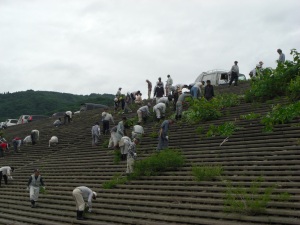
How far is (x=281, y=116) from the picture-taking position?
40.9 ft

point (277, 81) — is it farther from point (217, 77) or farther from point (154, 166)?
point (217, 77)

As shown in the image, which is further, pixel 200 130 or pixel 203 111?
pixel 203 111

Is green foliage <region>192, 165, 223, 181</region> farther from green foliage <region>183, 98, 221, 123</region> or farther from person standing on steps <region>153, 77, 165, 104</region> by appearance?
person standing on steps <region>153, 77, 165, 104</region>

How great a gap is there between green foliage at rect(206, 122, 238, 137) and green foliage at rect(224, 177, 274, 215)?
4.11m

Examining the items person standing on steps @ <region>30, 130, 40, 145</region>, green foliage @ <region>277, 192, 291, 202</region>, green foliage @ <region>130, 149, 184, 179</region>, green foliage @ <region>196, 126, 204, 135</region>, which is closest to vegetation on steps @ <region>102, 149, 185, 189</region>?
green foliage @ <region>130, 149, 184, 179</region>

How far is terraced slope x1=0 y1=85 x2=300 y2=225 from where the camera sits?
859 cm

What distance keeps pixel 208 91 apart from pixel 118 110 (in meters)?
7.98

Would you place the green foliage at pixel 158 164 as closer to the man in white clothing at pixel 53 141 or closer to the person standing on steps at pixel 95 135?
the person standing on steps at pixel 95 135

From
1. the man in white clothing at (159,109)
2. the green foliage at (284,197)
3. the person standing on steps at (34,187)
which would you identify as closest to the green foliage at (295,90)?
the man in white clothing at (159,109)

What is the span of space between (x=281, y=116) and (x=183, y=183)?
409 cm

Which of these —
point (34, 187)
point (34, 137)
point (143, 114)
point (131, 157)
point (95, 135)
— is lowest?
point (34, 187)

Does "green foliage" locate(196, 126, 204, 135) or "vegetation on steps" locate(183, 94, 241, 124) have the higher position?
"vegetation on steps" locate(183, 94, 241, 124)

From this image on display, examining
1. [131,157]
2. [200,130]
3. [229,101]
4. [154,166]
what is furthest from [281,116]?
[131,157]

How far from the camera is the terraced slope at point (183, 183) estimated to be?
338 inches
